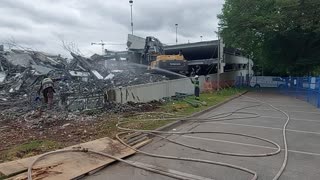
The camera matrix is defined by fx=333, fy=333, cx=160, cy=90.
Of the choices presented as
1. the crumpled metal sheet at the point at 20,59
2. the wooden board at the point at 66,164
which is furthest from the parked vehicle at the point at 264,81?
the wooden board at the point at 66,164

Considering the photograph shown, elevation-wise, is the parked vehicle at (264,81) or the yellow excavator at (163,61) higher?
the yellow excavator at (163,61)

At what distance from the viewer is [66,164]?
21.5 feet

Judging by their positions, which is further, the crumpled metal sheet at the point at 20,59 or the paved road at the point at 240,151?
the crumpled metal sheet at the point at 20,59

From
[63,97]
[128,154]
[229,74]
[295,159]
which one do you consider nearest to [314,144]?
[295,159]

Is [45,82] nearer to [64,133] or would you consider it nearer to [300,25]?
[64,133]

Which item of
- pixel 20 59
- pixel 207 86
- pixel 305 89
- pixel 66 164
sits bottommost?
pixel 66 164

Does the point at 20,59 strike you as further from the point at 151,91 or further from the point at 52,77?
the point at 151,91

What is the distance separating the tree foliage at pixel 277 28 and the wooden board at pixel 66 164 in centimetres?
2673

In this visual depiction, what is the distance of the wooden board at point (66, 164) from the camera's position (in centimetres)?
601

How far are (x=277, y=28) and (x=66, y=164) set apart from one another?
31870 millimetres

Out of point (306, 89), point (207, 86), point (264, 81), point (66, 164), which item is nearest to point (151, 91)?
point (207, 86)

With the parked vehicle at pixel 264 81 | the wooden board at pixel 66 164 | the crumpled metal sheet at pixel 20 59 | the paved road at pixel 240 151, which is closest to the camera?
the wooden board at pixel 66 164

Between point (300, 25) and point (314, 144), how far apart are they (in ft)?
84.2

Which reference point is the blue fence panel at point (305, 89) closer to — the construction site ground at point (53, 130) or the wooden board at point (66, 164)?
the construction site ground at point (53, 130)
